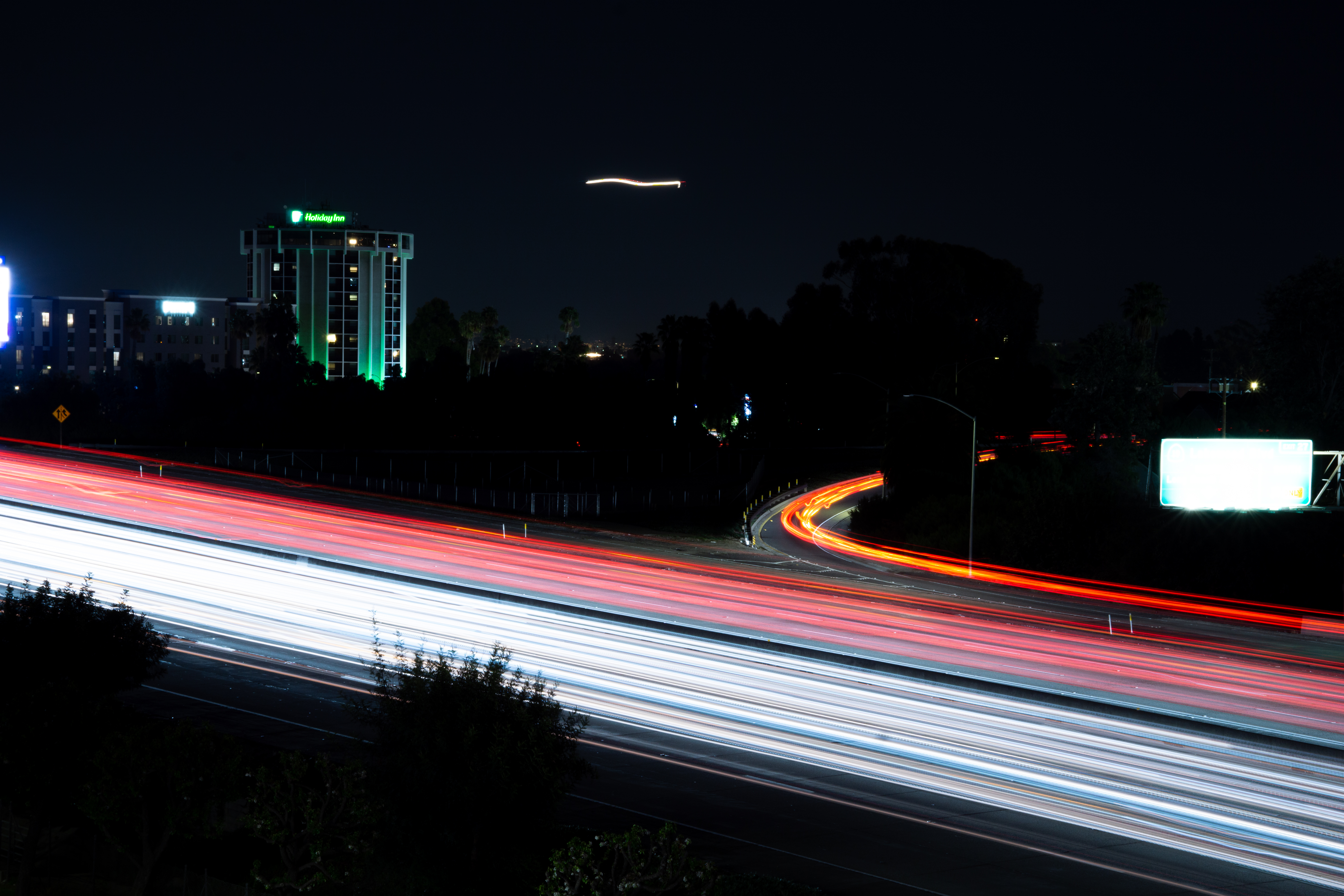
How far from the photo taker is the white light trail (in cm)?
1587

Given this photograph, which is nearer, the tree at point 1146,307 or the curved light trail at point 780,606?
the curved light trail at point 780,606

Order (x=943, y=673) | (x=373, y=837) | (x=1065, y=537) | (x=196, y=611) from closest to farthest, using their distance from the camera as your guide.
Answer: (x=373, y=837), (x=943, y=673), (x=196, y=611), (x=1065, y=537)

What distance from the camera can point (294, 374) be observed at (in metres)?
121

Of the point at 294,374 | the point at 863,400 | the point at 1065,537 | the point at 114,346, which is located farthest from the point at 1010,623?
the point at 114,346

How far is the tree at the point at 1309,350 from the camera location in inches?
2443

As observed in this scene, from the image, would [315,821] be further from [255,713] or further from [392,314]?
[392,314]

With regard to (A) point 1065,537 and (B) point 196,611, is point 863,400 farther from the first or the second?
(B) point 196,611

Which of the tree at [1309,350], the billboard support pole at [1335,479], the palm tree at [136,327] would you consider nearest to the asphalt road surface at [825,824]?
the billboard support pole at [1335,479]

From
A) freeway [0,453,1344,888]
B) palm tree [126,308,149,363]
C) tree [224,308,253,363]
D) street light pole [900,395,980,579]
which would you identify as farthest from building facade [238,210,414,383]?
freeway [0,453,1344,888]

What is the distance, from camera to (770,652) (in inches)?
996

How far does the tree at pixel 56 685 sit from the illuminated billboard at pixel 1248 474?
112ft

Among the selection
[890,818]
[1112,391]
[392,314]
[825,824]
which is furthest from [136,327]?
[890,818]

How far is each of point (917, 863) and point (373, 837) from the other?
19.6 ft

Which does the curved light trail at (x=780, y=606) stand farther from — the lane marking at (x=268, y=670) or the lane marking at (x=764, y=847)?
the lane marking at (x=764, y=847)
